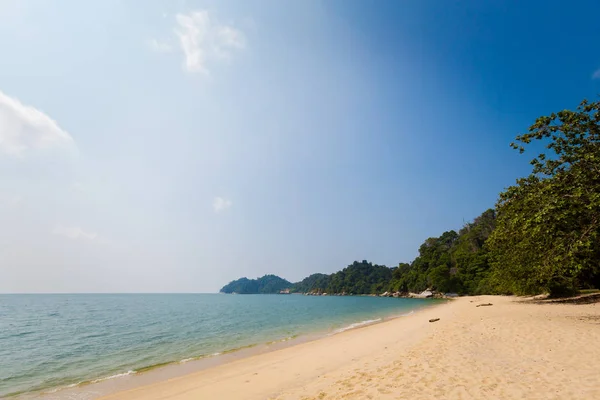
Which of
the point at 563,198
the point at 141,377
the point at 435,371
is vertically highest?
the point at 563,198

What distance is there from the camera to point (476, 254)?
3910 inches

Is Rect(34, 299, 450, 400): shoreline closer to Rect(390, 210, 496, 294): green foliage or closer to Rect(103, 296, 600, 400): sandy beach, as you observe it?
Rect(103, 296, 600, 400): sandy beach

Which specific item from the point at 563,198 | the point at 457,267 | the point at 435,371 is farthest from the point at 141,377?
the point at 457,267

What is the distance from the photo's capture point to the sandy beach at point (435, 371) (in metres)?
8.16

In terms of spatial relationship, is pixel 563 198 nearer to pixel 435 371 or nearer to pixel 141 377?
pixel 435 371

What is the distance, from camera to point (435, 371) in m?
9.91

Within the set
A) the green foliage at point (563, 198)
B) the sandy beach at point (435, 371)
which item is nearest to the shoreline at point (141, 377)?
the sandy beach at point (435, 371)

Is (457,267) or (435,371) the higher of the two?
(457,267)

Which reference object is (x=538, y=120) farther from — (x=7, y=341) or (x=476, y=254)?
(x=476, y=254)

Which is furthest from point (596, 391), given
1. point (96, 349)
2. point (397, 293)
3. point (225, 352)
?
point (397, 293)

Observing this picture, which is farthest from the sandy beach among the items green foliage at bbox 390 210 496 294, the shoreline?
green foliage at bbox 390 210 496 294

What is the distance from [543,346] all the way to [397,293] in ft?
493

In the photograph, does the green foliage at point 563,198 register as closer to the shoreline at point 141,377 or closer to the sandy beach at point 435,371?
the sandy beach at point 435,371

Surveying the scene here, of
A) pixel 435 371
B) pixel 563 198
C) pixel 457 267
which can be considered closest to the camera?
pixel 435 371
